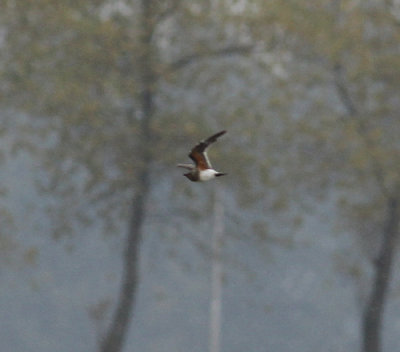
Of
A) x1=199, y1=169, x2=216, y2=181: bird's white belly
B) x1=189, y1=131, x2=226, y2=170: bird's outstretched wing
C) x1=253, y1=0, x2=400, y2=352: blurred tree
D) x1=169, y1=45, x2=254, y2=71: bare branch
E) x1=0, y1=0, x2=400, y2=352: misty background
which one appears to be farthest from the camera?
x1=169, y1=45, x2=254, y2=71: bare branch

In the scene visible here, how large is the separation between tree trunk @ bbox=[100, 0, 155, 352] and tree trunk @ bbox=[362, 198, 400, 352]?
560cm

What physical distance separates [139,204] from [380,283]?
5963 millimetres

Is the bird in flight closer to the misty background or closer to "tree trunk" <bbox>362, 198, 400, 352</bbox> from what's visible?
the misty background

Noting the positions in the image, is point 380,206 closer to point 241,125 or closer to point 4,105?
point 241,125

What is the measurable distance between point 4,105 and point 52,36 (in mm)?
1921

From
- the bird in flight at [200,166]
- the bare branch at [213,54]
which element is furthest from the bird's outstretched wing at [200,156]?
the bare branch at [213,54]

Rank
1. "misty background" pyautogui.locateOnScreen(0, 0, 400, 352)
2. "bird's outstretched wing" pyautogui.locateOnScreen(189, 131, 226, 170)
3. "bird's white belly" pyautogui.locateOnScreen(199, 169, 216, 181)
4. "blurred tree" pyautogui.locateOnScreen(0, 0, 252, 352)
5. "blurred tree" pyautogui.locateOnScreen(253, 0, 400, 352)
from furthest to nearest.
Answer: "blurred tree" pyautogui.locateOnScreen(253, 0, 400, 352) < "misty background" pyautogui.locateOnScreen(0, 0, 400, 352) < "blurred tree" pyautogui.locateOnScreen(0, 0, 252, 352) < "bird's outstretched wing" pyautogui.locateOnScreen(189, 131, 226, 170) < "bird's white belly" pyautogui.locateOnScreen(199, 169, 216, 181)

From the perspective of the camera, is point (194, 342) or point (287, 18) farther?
point (194, 342)

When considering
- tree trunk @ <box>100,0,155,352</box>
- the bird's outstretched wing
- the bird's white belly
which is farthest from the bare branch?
the bird's white belly

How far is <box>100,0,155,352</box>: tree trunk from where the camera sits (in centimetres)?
3658

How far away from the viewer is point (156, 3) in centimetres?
3688

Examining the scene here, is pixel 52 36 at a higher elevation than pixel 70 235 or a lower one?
higher

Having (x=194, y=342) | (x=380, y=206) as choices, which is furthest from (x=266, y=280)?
(x=380, y=206)

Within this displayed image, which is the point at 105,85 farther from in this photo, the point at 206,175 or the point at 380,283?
the point at 206,175
